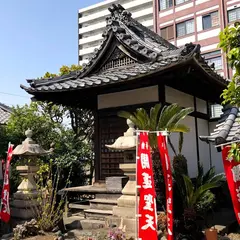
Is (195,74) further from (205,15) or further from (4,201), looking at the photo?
(205,15)

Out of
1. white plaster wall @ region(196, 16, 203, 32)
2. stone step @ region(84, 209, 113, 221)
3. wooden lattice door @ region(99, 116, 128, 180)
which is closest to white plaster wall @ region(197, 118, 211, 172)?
wooden lattice door @ region(99, 116, 128, 180)

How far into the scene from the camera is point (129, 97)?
10719 millimetres

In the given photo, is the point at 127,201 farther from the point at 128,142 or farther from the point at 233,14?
the point at 233,14

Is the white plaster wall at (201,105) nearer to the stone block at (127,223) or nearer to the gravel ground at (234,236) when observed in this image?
the gravel ground at (234,236)

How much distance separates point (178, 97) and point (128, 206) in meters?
4.74

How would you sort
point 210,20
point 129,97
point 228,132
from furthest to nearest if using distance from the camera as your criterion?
point 210,20 < point 129,97 < point 228,132

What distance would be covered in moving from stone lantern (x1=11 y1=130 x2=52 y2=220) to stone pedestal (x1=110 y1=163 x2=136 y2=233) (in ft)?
9.98

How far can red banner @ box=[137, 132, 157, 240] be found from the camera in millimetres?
6055

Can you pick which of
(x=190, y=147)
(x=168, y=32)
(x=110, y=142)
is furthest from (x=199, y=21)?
(x=110, y=142)

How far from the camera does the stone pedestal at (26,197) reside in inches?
380

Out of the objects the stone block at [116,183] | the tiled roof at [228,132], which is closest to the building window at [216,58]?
the tiled roof at [228,132]

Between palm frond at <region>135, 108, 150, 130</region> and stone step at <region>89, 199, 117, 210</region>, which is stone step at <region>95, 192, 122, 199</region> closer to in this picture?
stone step at <region>89, 199, 117, 210</region>

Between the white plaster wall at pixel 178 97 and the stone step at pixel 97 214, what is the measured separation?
423 centimetres

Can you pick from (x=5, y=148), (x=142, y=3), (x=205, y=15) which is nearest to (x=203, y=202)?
(x=5, y=148)
